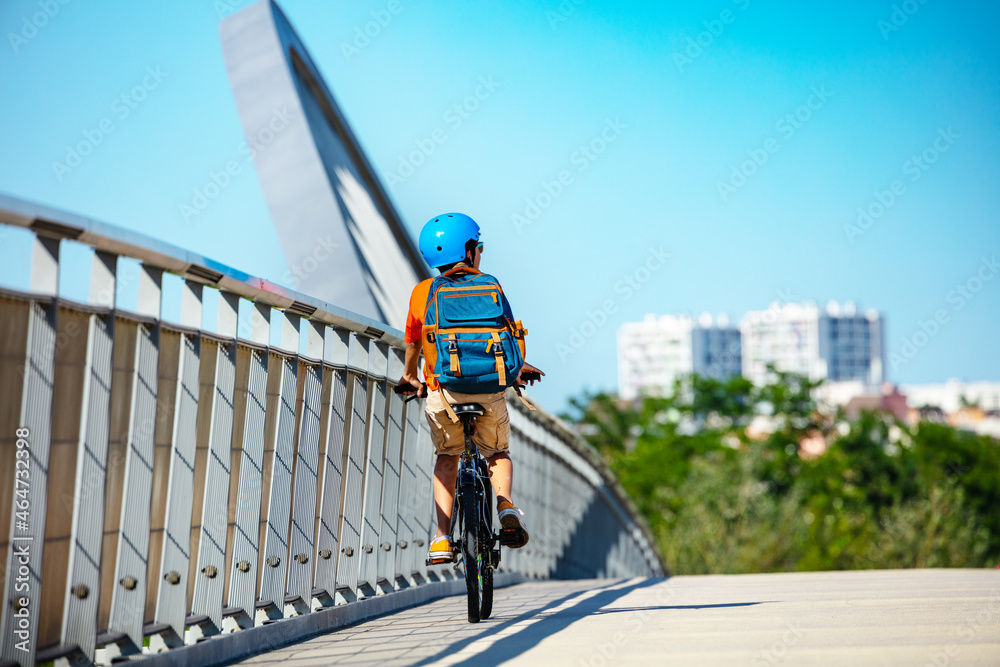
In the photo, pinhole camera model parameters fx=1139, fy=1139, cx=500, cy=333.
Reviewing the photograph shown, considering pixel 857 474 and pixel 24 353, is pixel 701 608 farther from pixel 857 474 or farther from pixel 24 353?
pixel 857 474

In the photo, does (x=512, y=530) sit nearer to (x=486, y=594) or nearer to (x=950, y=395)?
(x=486, y=594)

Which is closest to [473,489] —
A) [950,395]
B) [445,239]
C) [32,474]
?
[445,239]

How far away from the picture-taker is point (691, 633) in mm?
4426

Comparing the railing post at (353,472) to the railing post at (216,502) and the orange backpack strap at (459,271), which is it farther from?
the railing post at (216,502)

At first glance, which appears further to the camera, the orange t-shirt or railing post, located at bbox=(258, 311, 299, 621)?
the orange t-shirt

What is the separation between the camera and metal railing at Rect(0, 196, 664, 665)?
3.08 meters

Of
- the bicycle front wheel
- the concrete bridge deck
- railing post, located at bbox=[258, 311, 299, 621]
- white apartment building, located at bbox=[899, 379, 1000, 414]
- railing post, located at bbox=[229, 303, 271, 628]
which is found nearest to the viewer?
the concrete bridge deck

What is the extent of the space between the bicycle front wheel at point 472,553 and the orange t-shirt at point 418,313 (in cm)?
55

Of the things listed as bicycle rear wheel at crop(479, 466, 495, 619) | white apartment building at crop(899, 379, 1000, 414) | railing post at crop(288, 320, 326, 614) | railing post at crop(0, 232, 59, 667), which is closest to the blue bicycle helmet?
railing post at crop(288, 320, 326, 614)

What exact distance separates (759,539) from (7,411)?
42400mm

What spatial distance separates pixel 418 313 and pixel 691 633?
1829mm

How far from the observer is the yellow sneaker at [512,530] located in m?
4.94

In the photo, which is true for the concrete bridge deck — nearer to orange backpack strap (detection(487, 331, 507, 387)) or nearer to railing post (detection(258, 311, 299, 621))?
railing post (detection(258, 311, 299, 621))

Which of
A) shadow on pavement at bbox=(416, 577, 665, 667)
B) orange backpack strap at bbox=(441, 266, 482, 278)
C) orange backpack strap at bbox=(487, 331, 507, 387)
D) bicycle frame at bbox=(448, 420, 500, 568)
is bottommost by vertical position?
shadow on pavement at bbox=(416, 577, 665, 667)
